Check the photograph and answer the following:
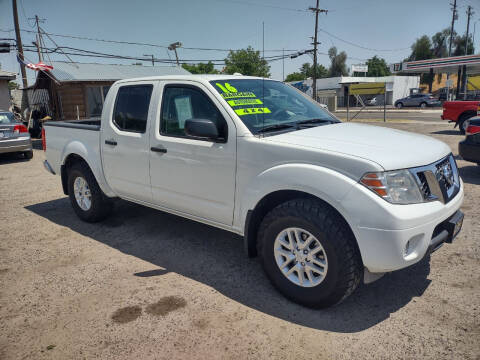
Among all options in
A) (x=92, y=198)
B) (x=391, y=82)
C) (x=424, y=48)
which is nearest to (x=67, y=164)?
(x=92, y=198)

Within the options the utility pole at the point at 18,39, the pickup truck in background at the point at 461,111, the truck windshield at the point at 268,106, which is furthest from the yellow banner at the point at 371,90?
the utility pole at the point at 18,39

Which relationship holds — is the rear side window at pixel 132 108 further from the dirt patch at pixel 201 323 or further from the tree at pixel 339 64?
the tree at pixel 339 64

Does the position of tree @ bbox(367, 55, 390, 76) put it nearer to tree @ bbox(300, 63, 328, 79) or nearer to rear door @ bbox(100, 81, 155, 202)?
tree @ bbox(300, 63, 328, 79)

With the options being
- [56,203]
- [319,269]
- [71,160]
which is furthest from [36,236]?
[319,269]

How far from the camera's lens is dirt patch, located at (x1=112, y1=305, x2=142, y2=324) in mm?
3010

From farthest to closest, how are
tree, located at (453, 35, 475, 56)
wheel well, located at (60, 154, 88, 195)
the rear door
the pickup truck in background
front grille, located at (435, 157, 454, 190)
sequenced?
tree, located at (453, 35, 475, 56) < the pickup truck in background < wheel well, located at (60, 154, 88, 195) < the rear door < front grille, located at (435, 157, 454, 190)

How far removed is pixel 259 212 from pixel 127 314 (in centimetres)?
138

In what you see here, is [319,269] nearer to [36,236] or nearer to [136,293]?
[136,293]

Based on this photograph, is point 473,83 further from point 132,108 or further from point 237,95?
point 132,108

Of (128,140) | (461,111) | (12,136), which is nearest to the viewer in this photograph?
(128,140)

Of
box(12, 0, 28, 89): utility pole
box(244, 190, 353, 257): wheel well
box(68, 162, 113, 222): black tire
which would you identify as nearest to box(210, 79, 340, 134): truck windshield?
box(244, 190, 353, 257): wheel well

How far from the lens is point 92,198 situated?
5.08 metres

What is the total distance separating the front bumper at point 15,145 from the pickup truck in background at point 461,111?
15.2m

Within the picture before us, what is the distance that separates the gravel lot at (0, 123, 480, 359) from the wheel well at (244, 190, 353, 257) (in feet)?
1.40
